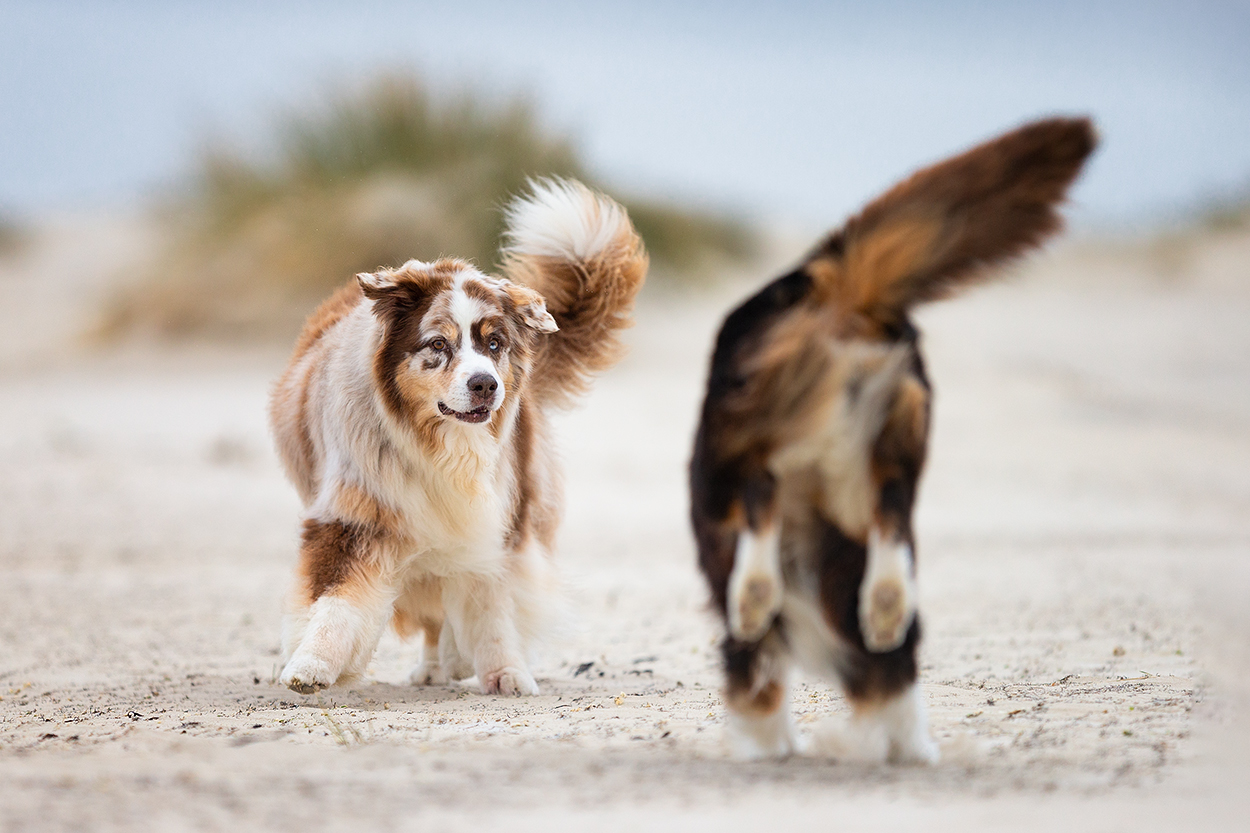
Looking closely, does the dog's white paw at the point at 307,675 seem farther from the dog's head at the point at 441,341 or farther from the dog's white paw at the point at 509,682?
the dog's head at the point at 441,341

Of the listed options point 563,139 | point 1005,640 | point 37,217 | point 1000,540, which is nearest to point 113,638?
point 1005,640

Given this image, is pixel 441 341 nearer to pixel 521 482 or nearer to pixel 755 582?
pixel 521 482

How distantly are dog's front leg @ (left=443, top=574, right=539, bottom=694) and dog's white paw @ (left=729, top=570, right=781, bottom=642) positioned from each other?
7.14ft

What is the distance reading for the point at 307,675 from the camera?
15.3ft

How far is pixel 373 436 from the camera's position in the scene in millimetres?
4898

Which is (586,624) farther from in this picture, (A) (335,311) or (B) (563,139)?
(B) (563,139)

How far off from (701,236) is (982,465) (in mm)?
13545

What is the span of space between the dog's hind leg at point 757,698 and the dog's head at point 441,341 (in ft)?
5.80

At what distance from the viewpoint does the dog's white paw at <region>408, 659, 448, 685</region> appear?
5.50m

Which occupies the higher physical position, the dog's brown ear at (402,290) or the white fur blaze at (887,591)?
the dog's brown ear at (402,290)

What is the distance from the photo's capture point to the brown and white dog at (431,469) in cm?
479

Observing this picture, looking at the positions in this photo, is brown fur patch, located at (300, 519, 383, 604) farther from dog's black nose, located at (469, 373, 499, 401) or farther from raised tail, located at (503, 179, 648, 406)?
raised tail, located at (503, 179, 648, 406)

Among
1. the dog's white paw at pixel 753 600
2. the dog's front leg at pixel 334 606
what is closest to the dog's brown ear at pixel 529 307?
the dog's front leg at pixel 334 606

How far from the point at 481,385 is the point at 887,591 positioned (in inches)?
83.1
